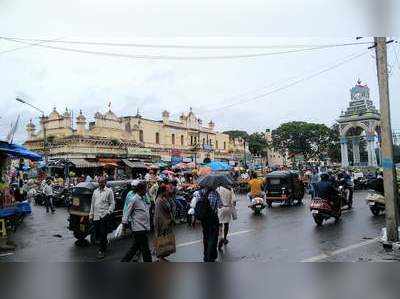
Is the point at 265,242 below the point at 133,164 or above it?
below

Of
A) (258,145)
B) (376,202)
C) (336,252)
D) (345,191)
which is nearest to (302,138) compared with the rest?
(258,145)

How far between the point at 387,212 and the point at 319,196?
4.07m

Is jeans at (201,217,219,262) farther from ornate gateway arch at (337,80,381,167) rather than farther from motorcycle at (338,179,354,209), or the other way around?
ornate gateway arch at (337,80,381,167)

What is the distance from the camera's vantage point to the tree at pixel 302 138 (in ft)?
218

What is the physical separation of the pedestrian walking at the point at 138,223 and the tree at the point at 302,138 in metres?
59.9

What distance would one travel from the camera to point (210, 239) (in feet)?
26.2

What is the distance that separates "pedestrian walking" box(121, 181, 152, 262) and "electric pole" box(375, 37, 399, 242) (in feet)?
16.9

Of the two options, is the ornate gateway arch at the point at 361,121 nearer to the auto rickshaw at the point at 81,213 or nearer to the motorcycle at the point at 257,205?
→ the motorcycle at the point at 257,205

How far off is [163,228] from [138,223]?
46 centimetres

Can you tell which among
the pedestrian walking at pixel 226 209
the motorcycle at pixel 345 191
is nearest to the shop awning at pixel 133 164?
the motorcycle at pixel 345 191

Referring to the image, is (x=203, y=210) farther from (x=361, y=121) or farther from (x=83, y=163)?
(x=361, y=121)

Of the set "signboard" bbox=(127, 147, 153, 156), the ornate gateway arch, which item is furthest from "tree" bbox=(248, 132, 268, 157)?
"signboard" bbox=(127, 147, 153, 156)

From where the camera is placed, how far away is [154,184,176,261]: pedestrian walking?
7.80 metres

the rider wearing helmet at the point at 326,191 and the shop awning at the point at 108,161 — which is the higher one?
the shop awning at the point at 108,161
